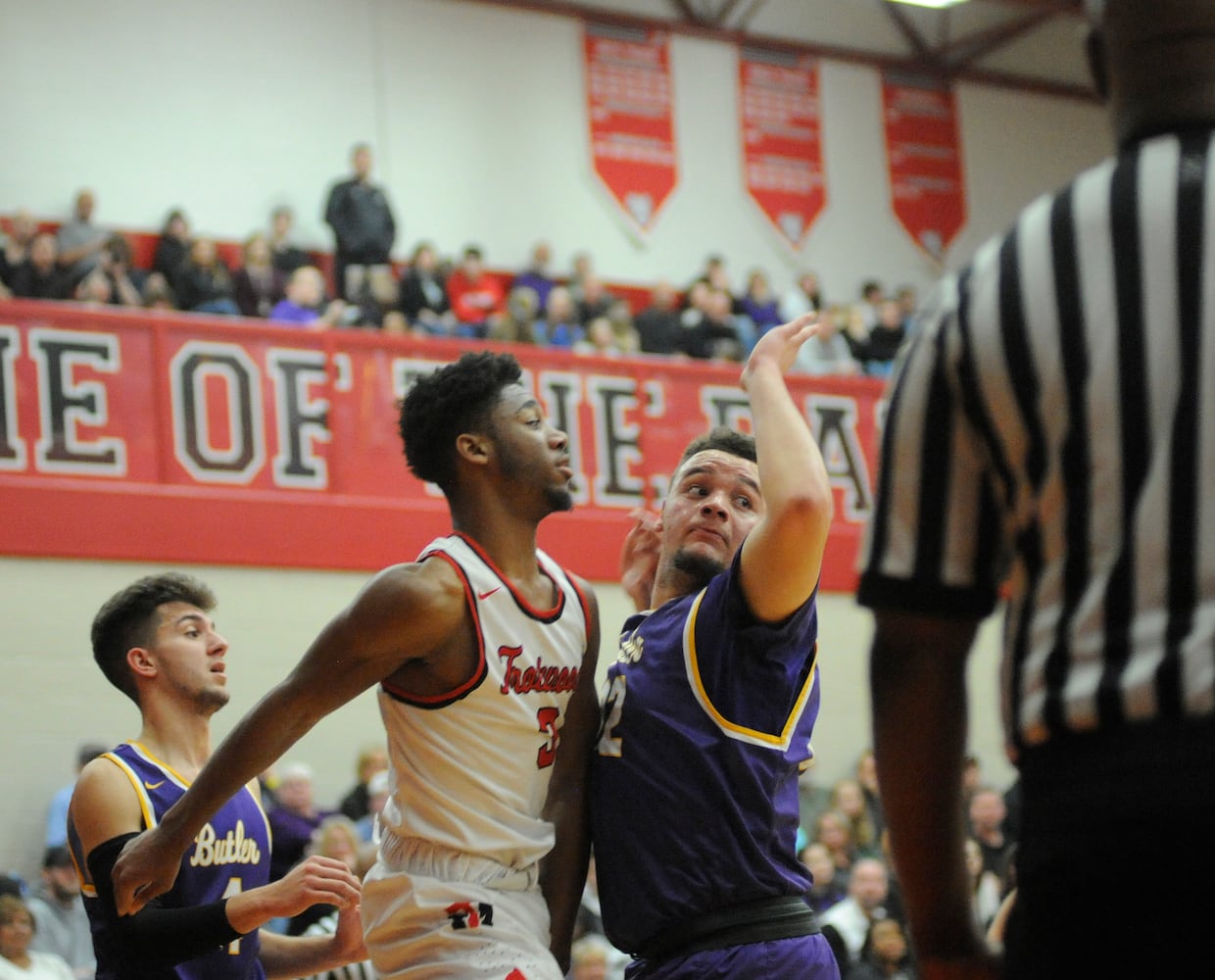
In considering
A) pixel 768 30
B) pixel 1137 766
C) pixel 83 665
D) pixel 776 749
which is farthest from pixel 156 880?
pixel 768 30

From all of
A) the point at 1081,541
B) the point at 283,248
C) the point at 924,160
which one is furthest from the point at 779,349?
the point at 924,160

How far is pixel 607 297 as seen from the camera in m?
17.2

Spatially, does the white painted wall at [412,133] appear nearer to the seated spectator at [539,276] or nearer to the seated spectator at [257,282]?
the seated spectator at [539,276]

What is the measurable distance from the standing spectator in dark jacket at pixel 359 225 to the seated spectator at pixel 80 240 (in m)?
2.28

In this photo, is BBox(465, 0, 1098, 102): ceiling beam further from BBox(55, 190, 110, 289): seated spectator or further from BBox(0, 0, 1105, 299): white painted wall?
BBox(55, 190, 110, 289): seated spectator

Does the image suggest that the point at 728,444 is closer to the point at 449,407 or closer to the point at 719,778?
the point at 449,407

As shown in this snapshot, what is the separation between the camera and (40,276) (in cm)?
1391

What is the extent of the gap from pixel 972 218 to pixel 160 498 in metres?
12.7

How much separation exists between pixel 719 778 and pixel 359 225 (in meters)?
14.0

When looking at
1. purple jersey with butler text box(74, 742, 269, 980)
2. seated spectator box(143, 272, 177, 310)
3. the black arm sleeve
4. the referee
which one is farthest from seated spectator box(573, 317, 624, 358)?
the referee

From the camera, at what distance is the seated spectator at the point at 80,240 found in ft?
47.0

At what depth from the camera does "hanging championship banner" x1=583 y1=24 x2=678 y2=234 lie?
19875mm

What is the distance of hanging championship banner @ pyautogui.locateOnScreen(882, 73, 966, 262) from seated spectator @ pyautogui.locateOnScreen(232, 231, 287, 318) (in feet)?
29.9

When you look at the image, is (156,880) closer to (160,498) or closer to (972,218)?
(160,498)
